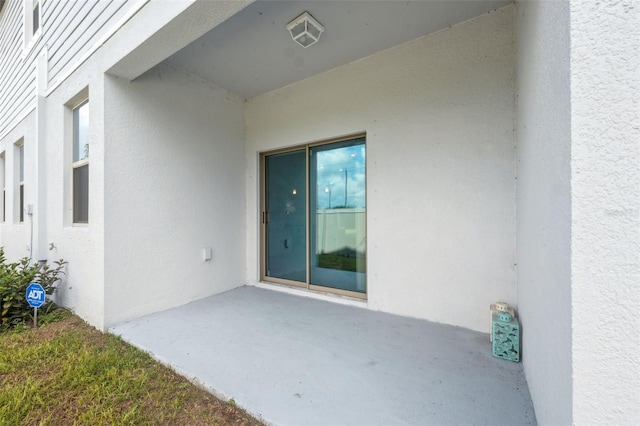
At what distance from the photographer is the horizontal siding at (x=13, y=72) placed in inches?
152

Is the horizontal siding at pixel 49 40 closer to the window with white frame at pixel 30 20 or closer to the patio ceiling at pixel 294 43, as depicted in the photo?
the window with white frame at pixel 30 20

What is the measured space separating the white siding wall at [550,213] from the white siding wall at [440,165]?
0.86 metres

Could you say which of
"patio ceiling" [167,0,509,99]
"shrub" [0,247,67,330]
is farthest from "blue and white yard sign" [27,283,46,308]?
"patio ceiling" [167,0,509,99]

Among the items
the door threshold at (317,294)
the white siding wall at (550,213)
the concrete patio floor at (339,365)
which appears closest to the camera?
the white siding wall at (550,213)

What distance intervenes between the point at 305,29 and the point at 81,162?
2.84m

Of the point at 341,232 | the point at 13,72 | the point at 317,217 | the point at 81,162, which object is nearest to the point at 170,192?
the point at 81,162

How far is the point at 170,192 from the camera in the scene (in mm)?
2941

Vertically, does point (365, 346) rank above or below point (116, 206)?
below

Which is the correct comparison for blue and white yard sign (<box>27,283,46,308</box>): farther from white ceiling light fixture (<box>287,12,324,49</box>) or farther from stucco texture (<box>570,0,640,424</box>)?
stucco texture (<box>570,0,640,424</box>)

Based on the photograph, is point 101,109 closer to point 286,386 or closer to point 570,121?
point 286,386

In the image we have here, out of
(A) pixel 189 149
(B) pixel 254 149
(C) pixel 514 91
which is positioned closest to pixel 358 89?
(C) pixel 514 91

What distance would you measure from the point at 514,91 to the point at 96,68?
3.83m

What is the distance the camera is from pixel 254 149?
12.3 feet

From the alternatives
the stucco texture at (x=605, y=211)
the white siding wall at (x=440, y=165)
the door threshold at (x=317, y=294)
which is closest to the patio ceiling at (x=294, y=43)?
the white siding wall at (x=440, y=165)
